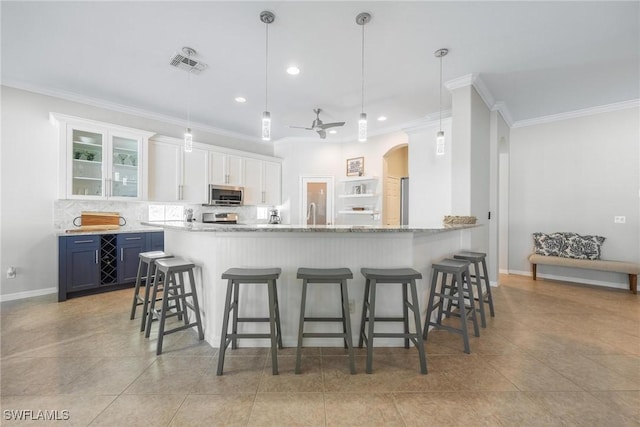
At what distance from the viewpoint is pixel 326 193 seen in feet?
20.7

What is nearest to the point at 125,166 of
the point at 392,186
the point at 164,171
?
the point at 164,171

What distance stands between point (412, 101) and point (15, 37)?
15.5 ft

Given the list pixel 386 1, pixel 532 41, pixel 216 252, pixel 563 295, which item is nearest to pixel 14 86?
pixel 216 252

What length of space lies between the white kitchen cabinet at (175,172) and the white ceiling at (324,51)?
73 centimetres

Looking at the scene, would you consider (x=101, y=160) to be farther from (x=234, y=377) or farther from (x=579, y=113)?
(x=579, y=113)

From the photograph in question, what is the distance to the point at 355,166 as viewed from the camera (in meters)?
6.17

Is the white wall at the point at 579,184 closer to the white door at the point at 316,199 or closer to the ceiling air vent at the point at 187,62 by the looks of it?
the white door at the point at 316,199

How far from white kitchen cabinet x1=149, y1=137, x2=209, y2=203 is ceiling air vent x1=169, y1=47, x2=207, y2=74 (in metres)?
1.84

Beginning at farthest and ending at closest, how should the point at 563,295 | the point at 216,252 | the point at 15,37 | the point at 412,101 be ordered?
1. the point at 412,101
2. the point at 563,295
3. the point at 15,37
4. the point at 216,252

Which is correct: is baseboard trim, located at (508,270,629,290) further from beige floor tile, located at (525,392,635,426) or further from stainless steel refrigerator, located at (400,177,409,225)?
beige floor tile, located at (525,392,635,426)

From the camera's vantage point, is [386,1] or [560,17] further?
[560,17]

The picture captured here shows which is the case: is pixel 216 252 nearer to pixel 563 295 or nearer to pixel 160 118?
pixel 160 118

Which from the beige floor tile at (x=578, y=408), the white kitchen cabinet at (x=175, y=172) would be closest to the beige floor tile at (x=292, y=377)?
the beige floor tile at (x=578, y=408)

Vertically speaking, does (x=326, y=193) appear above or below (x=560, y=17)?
below
